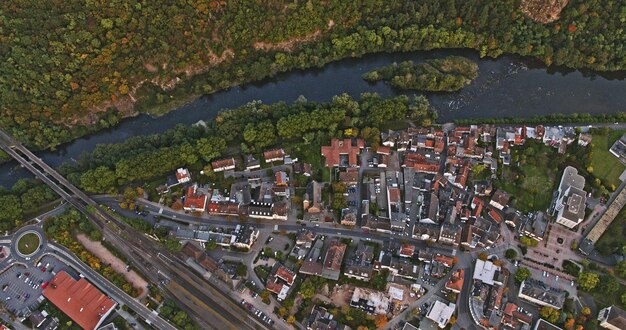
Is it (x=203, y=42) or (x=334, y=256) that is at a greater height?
(x=203, y=42)

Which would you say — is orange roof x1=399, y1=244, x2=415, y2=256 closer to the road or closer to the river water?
the river water

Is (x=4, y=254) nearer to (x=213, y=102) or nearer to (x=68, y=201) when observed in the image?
(x=68, y=201)

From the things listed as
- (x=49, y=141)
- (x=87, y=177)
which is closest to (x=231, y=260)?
(x=87, y=177)

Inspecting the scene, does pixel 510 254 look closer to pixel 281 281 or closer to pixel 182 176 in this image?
pixel 281 281

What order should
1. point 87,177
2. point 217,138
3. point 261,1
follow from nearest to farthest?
point 87,177 → point 217,138 → point 261,1

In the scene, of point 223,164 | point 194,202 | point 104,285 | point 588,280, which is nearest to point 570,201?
point 588,280

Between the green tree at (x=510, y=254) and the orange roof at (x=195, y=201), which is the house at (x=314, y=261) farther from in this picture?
the green tree at (x=510, y=254)
